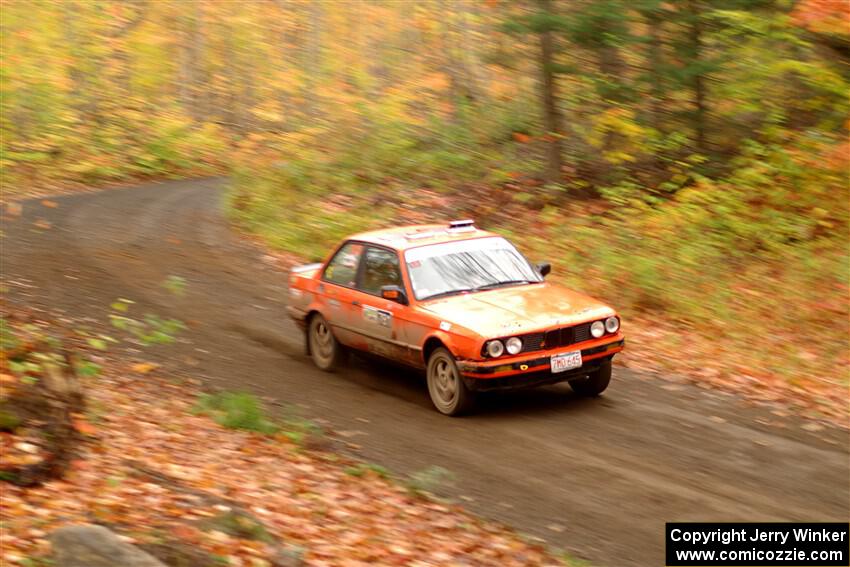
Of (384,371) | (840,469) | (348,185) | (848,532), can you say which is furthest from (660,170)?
(848,532)

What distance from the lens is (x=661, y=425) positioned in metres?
9.26

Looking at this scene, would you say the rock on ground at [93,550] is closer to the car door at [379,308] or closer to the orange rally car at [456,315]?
the orange rally car at [456,315]

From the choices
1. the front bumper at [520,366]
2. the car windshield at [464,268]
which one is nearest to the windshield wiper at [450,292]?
the car windshield at [464,268]

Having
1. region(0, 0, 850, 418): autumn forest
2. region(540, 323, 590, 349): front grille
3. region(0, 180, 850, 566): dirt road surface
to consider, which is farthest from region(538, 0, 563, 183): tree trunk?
region(540, 323, 590, 349): front grille

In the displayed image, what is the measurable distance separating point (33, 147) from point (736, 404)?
28837 millimetres

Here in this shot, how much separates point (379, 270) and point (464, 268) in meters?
0.96

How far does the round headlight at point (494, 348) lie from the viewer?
902 centimetres

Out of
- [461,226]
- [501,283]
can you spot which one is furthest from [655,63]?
[501,283]

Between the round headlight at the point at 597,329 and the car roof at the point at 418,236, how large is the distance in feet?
5.75

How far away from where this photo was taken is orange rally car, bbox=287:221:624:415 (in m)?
9.18

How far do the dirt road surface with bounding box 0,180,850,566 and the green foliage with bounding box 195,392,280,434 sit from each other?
2.03 ft

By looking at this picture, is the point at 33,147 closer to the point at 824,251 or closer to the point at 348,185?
the point at 348,185

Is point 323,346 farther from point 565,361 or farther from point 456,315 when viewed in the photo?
point 565,361

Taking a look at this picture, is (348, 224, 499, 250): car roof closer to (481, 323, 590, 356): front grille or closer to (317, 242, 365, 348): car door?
(317, 242, 365, 348): car door
